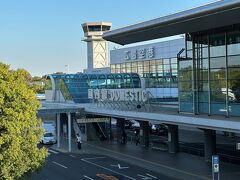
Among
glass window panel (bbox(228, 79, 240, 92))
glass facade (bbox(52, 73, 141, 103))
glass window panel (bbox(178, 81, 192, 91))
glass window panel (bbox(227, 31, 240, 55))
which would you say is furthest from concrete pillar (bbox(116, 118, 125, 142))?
glass window panel (bbox(227, 31, 240, 55))

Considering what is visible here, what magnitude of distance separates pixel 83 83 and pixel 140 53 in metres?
19.6

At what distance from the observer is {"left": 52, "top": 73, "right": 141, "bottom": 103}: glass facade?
53.7m

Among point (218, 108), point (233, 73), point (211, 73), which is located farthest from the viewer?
point (211, 73)

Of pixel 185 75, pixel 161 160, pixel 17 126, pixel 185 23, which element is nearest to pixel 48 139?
pixel 161 160

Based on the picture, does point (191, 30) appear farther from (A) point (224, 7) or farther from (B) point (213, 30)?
(A) point (224, 7)

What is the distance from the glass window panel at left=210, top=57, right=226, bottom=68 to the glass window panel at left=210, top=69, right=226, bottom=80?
28 cm

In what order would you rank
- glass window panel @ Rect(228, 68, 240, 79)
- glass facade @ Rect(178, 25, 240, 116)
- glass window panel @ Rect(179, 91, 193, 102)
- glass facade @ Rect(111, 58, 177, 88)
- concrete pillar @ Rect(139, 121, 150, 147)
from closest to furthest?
glass window panel @ Rect(228, 68, 240, 79)
glass facade @ Rect(178, 25, 240, 116)
glass window panel @ Rect(179, 91, 193, 102)
concrete pillar @ Rect(139, 121, 150, 147)
glass facade @ Rect(111, 58, 177, 88)

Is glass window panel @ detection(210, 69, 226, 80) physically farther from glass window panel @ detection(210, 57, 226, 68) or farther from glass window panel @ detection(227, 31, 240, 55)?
glass window panel @ detection(227, 31, 240, 55)

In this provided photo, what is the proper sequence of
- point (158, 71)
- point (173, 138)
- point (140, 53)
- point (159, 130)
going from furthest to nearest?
point (140, 53)
point (158, 71)
point (159, 130)
point (173, 138)

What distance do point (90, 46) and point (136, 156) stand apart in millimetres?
72892

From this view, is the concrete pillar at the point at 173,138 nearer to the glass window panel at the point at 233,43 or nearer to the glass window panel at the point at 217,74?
the glass window panel at the point at 217,74

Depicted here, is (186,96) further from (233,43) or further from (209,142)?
(233,43)

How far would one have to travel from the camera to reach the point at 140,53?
72750 millimetres

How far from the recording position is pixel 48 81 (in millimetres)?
61375
